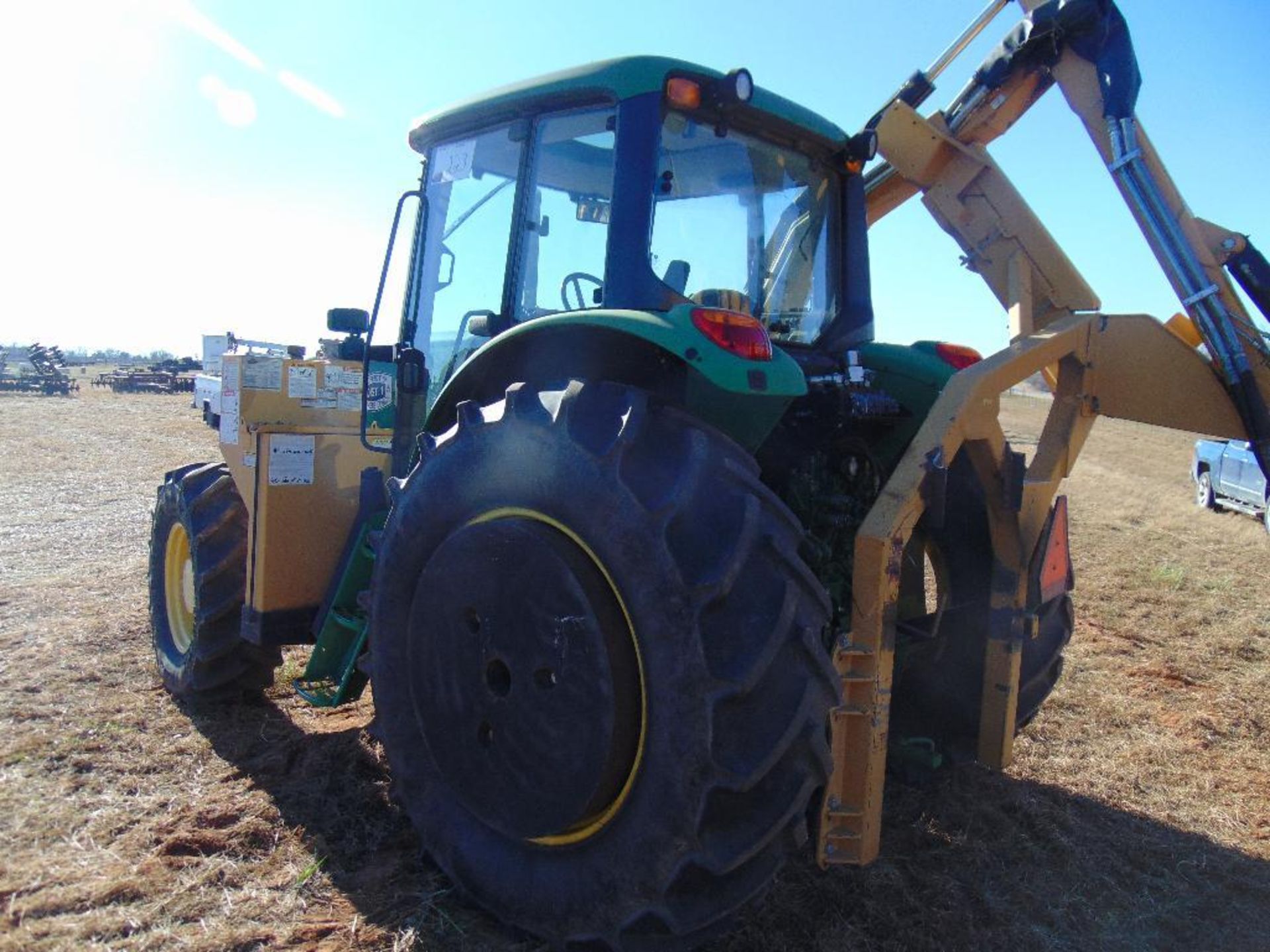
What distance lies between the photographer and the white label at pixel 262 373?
4.26 meters

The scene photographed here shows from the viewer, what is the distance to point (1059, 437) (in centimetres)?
340

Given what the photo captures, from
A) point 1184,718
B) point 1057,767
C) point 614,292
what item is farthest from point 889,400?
point 1184,718

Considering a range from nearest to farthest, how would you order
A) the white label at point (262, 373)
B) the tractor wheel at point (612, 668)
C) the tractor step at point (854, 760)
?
the tractor wheel at point (612, 668), the tractor step at point (854, 760), the white label at point (262, 373)

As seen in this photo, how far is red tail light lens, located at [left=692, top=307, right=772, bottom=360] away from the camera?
248cm

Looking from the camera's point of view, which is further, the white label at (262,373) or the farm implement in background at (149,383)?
the farm implement in background at (149,383)

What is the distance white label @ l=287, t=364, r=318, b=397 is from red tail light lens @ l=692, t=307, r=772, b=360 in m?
2.50

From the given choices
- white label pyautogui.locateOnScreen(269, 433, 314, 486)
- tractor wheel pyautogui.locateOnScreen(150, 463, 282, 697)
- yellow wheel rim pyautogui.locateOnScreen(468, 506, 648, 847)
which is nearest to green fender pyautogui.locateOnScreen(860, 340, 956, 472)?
yellow wheel rim pyautogui.locateOnScreen(468, 506, 648, 847)

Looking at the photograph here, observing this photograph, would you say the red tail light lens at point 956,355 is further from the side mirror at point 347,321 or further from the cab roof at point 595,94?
the side mirror at point 347,321

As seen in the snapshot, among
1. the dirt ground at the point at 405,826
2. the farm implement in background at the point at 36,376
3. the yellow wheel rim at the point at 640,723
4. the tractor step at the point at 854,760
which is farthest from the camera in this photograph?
the farm implement in background at the point at 36,376

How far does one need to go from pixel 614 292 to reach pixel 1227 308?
2.43 m

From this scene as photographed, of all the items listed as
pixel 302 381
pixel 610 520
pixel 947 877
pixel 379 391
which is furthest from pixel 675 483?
pixel 302 381

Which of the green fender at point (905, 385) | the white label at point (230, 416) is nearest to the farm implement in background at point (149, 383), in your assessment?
the white label at point (230, 416)

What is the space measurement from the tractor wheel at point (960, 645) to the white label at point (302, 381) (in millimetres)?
2825

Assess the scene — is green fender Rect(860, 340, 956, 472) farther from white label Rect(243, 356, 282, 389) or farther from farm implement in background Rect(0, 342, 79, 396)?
farm implement in background Rect(0, 342, 79, 396)
